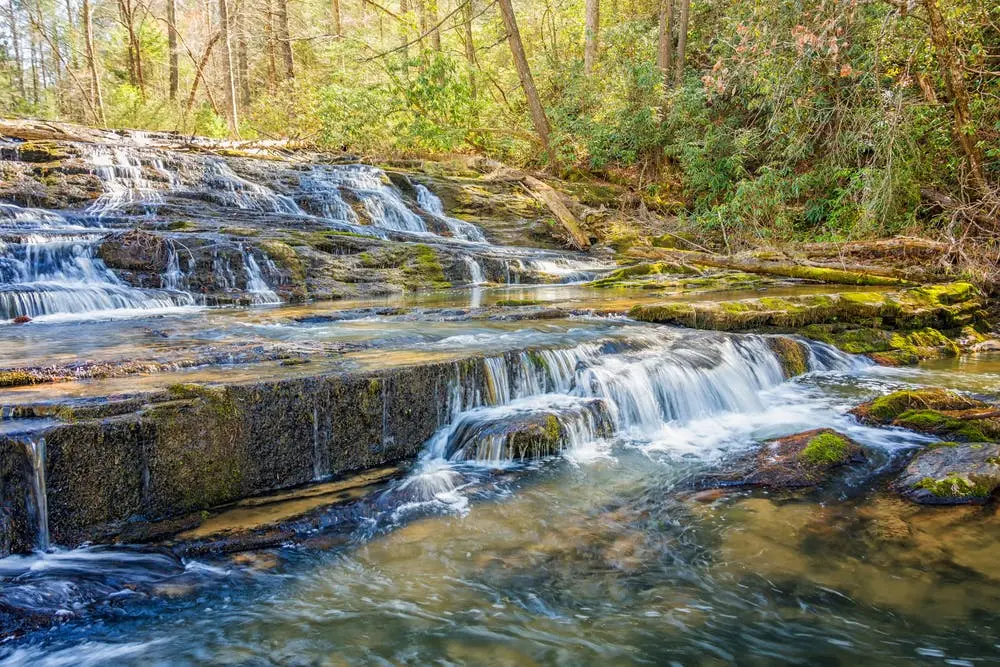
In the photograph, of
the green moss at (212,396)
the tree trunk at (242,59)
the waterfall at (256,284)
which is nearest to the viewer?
the green moss at (212,396)

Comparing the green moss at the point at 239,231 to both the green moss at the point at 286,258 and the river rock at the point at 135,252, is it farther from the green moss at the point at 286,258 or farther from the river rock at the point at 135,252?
the river rock at the point at 135,252

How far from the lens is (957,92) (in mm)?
9258

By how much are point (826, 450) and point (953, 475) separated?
2.62 ft

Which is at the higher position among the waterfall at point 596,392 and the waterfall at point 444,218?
the waterfall at point 444,218

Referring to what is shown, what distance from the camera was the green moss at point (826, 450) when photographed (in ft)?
15.5

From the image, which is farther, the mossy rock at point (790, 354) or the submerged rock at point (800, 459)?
the mossy rock at point (790, 354)

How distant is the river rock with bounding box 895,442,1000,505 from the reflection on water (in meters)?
0.14

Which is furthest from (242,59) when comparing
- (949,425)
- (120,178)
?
(949,425)

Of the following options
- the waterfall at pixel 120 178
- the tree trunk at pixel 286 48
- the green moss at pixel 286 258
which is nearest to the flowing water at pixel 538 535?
the green moss at pixel 286 258

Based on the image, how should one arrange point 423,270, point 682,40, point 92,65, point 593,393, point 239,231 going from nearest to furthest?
point 593,393 → point 239,231 → point 423,270 → point 682,40 → point 92,65

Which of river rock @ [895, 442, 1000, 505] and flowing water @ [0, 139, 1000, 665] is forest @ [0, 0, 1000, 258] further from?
river rock @ [895, 442, 1000, 505]

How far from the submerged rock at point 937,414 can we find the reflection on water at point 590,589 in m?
1.33

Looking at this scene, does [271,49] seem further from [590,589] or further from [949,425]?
[590,589]

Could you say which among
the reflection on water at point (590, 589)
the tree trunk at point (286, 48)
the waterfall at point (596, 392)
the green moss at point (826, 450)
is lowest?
the reflection on water at point (590, 589)
